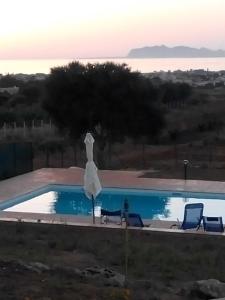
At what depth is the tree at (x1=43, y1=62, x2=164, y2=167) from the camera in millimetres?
26141

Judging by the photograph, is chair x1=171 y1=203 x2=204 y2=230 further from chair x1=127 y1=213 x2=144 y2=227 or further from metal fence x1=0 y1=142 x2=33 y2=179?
metal fence x1=0 y1=142 x2=33 y2=179

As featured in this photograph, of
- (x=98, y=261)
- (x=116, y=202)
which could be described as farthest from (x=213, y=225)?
(x=116, y=202)

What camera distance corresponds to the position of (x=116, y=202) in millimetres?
18094

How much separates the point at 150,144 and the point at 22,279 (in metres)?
28.8

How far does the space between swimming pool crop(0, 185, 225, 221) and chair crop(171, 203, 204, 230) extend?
236 cm

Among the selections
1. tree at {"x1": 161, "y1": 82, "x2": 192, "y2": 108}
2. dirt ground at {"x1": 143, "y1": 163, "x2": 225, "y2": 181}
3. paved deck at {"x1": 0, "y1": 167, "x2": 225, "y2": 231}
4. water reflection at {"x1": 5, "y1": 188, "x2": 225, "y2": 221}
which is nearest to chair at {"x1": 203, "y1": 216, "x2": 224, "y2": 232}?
water reflection at {"x1": 5, "y1": 188, "x2": 225, "y2": 221}

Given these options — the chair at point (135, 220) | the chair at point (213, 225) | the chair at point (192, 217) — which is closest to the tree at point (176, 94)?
the chair at point (192, 217)

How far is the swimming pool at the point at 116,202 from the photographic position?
16703 millimetres

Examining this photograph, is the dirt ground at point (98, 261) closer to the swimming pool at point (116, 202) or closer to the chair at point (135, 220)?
the chair at point (135, 220)

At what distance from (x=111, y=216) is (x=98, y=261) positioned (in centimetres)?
546

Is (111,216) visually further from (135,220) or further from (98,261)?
(98,261)

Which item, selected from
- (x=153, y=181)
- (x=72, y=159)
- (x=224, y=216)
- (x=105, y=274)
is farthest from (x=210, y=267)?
(x=72, y=159)

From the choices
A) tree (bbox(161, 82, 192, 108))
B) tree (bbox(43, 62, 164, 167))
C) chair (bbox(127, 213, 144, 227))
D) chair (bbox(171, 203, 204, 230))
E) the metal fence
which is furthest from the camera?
tree (bbox(161, 82, 192, 108))

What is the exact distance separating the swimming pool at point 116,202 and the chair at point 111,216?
85.7 inches
